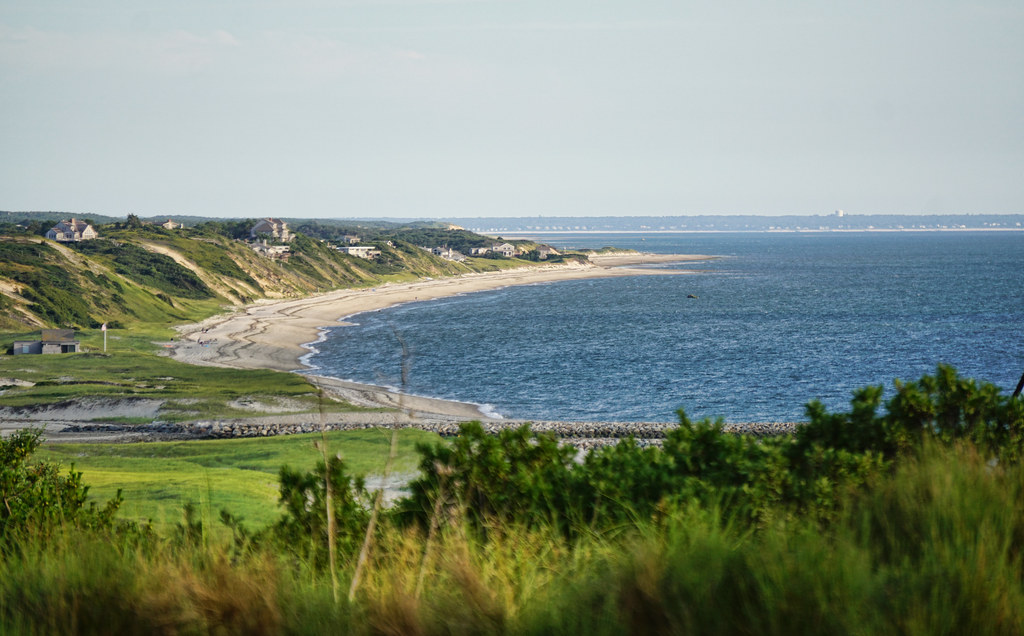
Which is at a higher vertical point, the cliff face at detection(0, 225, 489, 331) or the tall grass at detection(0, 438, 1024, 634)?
the tall grass at detection(0, 438, 1024, 634)

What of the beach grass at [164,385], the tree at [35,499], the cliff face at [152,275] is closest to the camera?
the tree at [35,499]

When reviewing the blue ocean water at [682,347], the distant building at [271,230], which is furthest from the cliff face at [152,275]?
the blue ocean water at [682,347]

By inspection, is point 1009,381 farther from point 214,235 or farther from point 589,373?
point 214,235

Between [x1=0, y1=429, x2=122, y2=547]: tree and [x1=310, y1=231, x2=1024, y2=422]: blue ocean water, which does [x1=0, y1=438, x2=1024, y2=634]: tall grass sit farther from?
[x1=310, y1=231, x2=1024, y2=422]: blue ocean water

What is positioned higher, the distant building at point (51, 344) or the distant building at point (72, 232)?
the distant building at point (72, 232)

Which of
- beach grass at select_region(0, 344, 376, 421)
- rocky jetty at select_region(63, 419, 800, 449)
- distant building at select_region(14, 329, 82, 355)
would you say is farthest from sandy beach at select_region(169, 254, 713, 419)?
distant building at select_region(14, 329, 82, 355)

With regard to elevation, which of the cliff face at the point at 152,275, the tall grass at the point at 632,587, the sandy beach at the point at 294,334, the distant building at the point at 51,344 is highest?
the tall grass at the point at 632,587

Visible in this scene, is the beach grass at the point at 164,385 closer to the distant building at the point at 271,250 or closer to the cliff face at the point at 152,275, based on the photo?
the cliff face at the point at 152,275
